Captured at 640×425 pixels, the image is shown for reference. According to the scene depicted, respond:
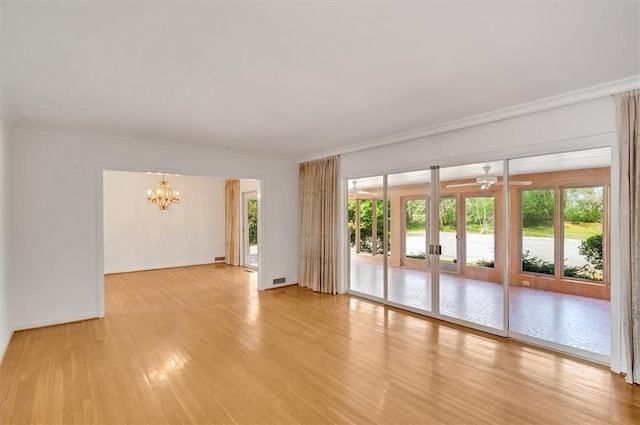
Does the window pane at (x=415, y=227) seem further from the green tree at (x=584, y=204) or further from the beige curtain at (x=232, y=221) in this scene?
the beige curtain at (x=232, y=221)

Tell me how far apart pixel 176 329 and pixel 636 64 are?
18.0ft

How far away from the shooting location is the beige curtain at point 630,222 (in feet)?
8.95

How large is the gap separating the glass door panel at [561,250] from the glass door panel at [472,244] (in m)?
0.22

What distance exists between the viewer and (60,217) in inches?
168

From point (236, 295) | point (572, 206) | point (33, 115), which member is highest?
point (33, 115)

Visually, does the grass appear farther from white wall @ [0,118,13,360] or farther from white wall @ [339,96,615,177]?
white wall @ [0,118,13,360]

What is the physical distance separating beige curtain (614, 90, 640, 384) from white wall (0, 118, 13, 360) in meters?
6.19

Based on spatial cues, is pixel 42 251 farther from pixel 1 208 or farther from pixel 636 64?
pixel 636 64

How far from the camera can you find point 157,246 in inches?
331

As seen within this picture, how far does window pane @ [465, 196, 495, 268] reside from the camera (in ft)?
13.6

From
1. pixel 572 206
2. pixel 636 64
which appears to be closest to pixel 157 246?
pixel 572 206

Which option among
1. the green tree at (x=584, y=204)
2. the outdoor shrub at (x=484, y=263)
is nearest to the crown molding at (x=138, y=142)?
the outdoor shrub at (x=484, y=263)

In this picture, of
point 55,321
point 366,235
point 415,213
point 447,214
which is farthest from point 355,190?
point 55,321

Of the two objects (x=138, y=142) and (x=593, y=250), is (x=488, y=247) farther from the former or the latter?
(x=138, y=142)
